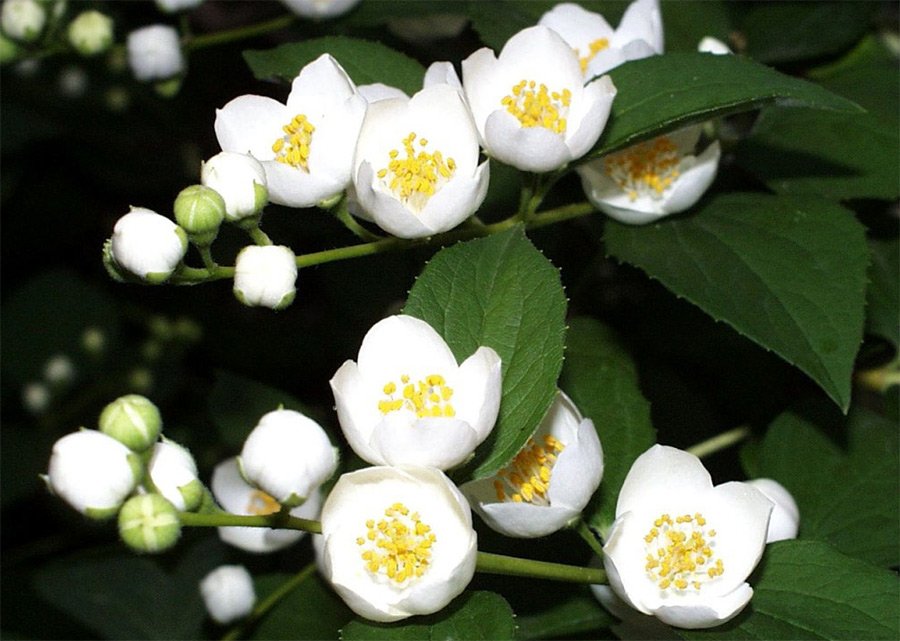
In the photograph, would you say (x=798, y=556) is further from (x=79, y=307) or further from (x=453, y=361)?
(x=79, y=307)

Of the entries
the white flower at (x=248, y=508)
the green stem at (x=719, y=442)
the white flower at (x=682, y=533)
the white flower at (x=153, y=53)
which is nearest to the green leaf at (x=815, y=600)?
the white flower at (x=682, y=533)

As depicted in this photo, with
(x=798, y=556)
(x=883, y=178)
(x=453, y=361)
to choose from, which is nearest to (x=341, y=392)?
(x=453, y=361)

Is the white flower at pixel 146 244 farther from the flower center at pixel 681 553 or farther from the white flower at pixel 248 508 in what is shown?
the flower center at pixel 681 553

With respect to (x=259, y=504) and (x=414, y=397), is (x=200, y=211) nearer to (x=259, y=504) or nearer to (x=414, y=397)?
(x=414, y=397)

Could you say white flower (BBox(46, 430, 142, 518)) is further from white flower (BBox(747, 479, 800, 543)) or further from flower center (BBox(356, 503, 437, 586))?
white flower (BBox(747, 479, 800, 543))

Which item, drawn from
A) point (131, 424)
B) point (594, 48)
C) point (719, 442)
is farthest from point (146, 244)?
point (719, 442)

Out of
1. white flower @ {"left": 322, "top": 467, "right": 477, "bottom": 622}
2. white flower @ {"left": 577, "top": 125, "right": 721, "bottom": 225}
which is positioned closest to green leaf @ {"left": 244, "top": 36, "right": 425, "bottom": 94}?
white flower @ {"left": 577, "top": 125, "right": 721, "bottom": 225}
